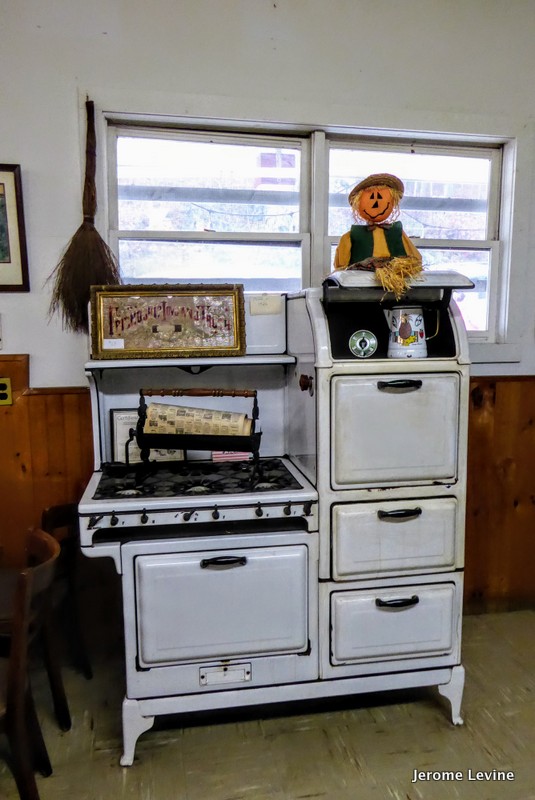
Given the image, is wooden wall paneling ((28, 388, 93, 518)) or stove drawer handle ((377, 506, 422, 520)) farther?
wooden wall paneling ((28, 388, 93, 518))

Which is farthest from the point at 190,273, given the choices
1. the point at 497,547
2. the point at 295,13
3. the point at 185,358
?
the point at 497,547

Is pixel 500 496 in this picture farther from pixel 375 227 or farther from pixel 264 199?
pixel 264 199

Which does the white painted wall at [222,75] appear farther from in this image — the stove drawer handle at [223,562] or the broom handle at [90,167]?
the stove drawer handle at [223,562]

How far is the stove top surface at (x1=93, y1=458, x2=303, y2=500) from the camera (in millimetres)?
1820

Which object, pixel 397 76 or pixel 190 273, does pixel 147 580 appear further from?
pixel 397 76

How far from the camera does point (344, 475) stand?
6.02 ft

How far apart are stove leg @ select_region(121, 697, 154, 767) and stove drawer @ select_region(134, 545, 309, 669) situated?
0.41 ft

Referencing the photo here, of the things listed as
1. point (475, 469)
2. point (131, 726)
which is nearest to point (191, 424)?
point (131, 726)

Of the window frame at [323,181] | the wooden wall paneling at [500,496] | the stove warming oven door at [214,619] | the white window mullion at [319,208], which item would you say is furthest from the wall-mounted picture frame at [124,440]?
the wooden wall paneling at [500,496]

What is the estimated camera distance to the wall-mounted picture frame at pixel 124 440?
2.10 metres

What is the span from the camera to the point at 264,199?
7.79 feet

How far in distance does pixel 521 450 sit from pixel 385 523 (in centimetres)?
108

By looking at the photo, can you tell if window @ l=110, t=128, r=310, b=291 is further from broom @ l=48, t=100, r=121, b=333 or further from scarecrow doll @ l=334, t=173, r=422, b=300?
scarecrow doll @ l=334, t=173, r=422, b=300

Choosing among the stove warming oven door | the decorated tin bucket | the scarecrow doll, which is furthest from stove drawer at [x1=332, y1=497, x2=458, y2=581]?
the scarecrow doll
